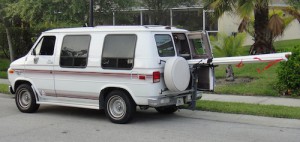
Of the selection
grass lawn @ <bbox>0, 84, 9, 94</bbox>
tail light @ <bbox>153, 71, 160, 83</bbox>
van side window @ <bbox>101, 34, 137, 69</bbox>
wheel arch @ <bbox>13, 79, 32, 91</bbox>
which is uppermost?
van side window @ <bbox>101, 34, 137, 69</bbox>

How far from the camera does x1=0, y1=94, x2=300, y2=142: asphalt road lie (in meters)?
7.67

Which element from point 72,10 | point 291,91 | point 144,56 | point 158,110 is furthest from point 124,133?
point 72,10

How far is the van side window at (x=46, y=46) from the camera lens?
9773 millimetres

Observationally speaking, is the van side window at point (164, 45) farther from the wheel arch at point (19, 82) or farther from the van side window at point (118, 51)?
the wheel arch at point (19, 82)

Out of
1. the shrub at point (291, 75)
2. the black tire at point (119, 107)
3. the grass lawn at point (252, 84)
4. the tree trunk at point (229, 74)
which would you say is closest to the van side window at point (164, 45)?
the black tire at point (119, 107)

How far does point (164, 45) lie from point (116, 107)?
1600mm

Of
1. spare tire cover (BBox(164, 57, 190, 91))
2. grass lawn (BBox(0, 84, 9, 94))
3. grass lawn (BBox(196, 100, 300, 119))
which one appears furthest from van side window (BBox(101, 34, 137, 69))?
grass lawn (BBox(0, 84, 9, 94))

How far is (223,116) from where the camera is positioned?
31.6ft

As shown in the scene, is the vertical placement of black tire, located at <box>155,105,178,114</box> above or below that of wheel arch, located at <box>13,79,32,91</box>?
below

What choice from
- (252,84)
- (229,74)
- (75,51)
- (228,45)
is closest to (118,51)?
(75,51)

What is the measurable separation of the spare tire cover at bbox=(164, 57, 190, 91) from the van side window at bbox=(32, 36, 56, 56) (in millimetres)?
2900

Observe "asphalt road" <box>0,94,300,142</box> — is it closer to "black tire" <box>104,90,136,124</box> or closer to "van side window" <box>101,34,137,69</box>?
"black tire" <box>104,90,136,124</box>

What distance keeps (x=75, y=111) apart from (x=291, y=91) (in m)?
5.78

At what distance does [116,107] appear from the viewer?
8930 mm
